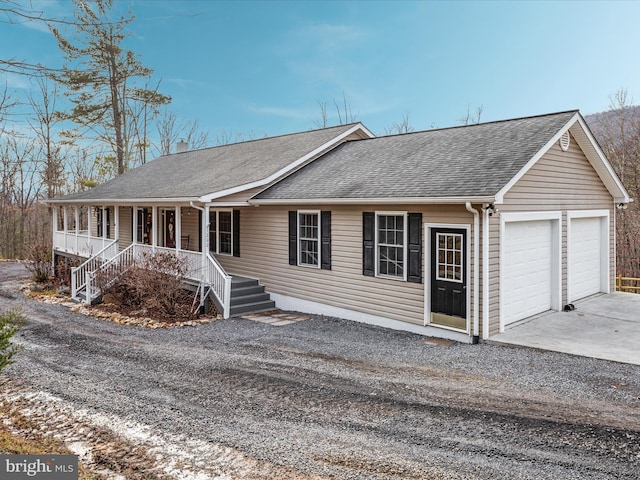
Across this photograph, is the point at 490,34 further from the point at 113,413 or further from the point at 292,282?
the point at 113,413

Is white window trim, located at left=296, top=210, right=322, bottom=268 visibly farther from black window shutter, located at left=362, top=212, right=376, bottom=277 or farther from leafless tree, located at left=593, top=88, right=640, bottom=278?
leafless tree, located at left=593, top=88, right=640, bottom=278

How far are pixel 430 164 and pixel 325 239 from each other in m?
2.99

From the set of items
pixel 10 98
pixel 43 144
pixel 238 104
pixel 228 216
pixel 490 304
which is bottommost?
pixel 490 304

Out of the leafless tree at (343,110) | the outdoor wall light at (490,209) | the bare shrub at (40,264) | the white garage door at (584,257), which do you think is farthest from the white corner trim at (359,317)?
the leafless tree at (343,110)

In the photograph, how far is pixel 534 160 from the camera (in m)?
8.55

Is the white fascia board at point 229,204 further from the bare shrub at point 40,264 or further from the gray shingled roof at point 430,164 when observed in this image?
the bare shrub at point 40,264

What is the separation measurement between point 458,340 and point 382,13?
895 inches

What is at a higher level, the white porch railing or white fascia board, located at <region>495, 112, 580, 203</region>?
white fascia board, located at <region>495, 112, 580, 203</region>

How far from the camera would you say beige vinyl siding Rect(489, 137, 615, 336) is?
838 cm

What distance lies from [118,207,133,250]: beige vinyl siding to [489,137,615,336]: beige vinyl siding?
48.0 ft

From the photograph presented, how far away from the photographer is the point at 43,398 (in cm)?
615

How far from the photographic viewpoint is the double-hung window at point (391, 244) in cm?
939

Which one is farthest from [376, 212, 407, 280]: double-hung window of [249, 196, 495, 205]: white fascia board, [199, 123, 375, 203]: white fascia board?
[199, 123, 375, 203]: white fascia board

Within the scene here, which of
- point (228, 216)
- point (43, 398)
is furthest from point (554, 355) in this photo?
point (228, 216)
